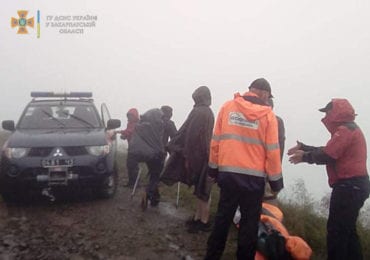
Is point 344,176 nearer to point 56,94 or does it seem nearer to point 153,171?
point 153,171

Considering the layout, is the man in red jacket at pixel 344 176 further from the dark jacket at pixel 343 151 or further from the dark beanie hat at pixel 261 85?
the dark beanie hat at pixel 261 85

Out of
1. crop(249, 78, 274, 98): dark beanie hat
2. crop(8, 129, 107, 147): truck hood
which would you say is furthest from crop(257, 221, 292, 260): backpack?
crop(8, 129, 107, 147): truck hood

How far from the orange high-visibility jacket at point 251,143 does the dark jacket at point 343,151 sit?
673 millimetres

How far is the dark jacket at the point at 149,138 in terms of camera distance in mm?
7422

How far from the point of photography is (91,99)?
30.2 ft

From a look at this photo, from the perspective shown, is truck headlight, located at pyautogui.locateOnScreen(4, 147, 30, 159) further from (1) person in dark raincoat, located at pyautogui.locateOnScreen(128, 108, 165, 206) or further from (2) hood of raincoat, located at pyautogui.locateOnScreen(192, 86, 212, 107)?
(2) hood of raincoat, located at pyautogui.locateOnScreen(192, 86, 212, 107)

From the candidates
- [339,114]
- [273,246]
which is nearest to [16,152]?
[273,246]

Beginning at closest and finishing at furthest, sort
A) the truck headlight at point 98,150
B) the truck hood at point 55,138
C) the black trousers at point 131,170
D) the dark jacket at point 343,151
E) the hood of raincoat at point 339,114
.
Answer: the dark jacket at point 343,151
the hood of raincoat at point 339,114
the truck hood at point 55,138
the truck headlight at point 98,150
the black trousers at point 131,170

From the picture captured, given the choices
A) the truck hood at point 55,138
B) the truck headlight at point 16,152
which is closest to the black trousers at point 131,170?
the truck hood at point 55,138

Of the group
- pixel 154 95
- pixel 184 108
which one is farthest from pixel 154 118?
pixel 154 95

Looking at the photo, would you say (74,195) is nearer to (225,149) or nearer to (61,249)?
(61,249)

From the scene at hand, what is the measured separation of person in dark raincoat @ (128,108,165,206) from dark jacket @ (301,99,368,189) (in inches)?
125

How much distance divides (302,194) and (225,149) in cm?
511

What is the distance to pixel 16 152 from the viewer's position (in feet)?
23.2
